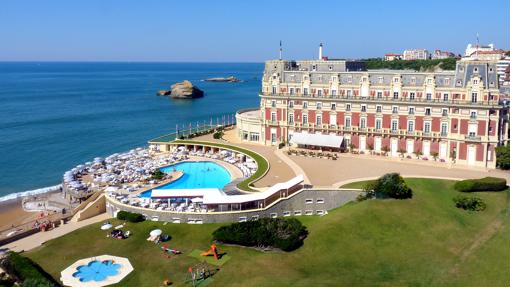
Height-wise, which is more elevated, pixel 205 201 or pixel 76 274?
pixel 205 201

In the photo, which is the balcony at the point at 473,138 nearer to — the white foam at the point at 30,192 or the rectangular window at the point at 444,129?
the rectangular window at the point at 444,129

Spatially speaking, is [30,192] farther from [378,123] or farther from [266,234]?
[378,123]

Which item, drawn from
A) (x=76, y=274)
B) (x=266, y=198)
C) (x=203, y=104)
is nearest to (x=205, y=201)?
(x=266, y=198)

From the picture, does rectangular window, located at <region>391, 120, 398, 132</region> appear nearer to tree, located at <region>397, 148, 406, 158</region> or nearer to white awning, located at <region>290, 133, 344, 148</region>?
tree, located at <region>397, 148, 406, 158</region>

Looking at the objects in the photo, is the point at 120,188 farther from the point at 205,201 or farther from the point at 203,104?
the point at 203,104

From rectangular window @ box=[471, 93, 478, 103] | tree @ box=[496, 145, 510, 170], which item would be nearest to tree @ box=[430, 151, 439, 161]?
tree @ box=[496, 145, 510, 170]
